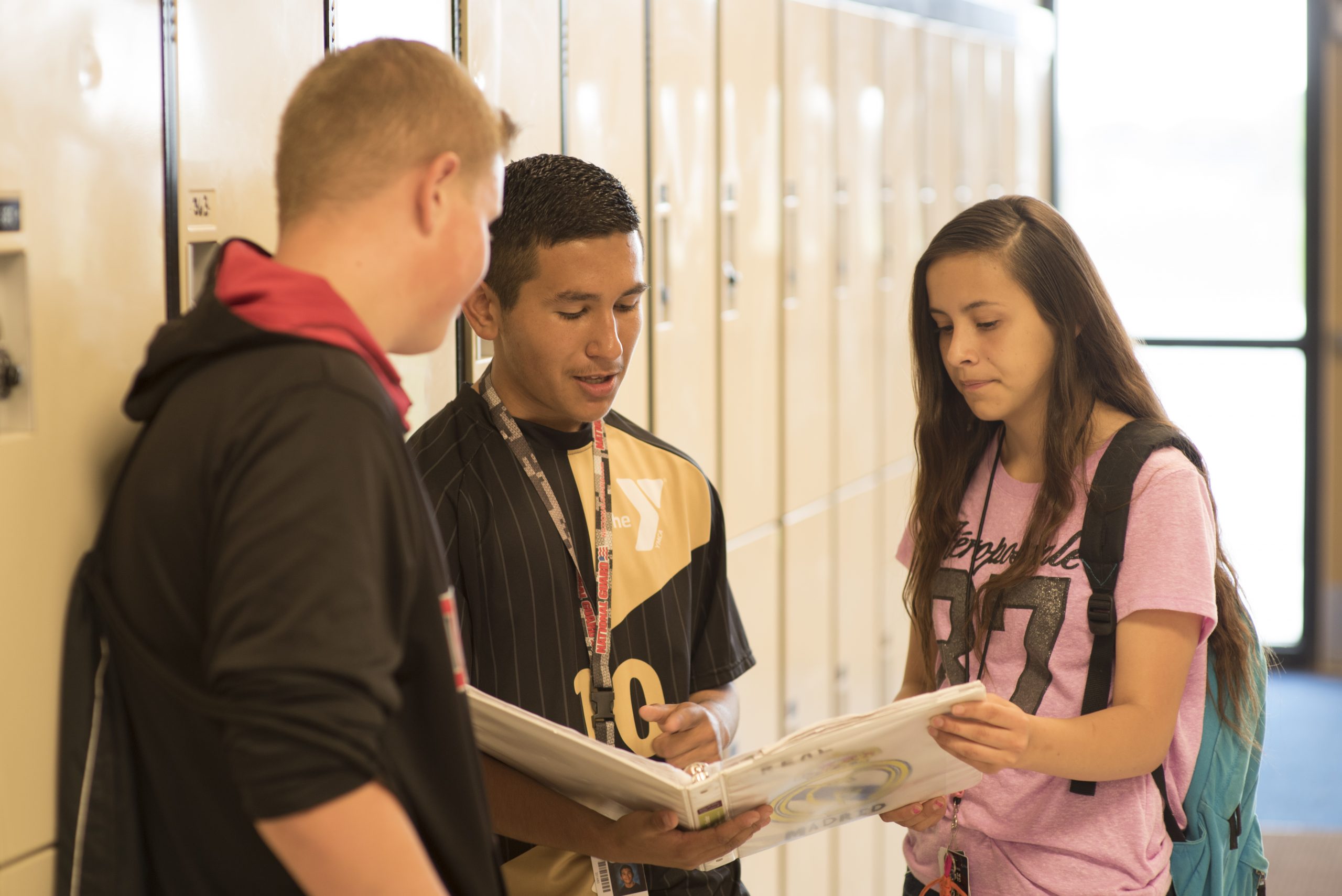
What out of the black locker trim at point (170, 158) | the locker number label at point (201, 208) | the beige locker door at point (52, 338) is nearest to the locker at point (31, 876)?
the beige locker door at point (52, 338)

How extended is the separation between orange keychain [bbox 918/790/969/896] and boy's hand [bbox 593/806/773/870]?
0.35m

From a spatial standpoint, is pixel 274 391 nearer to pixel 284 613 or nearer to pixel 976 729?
pixel 284 613

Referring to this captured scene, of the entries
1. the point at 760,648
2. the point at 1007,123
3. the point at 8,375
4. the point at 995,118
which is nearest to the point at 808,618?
the point at 760,648

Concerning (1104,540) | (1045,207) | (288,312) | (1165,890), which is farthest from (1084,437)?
(288,312)

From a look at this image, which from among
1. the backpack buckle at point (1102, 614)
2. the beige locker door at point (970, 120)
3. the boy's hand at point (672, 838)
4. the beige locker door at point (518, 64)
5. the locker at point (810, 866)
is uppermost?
the beige locker door at point (970, 120)

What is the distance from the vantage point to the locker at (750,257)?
2.91 metres

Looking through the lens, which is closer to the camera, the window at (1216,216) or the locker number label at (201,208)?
the locker number label at (201,208)

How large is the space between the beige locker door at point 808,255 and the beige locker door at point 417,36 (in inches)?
55.8

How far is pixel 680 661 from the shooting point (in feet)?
5.34

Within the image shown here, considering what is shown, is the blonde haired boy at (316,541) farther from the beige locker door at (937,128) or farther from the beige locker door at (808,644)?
the beige locker door at (937,128)

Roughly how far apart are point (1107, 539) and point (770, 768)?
1.81 ft

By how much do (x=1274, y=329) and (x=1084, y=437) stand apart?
→ 5.34m

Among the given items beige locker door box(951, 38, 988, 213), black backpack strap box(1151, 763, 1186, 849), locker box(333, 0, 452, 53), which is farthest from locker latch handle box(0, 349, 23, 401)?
beige locker door box(951, 38, 988, 213)

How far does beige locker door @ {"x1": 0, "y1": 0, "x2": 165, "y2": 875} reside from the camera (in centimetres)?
111
